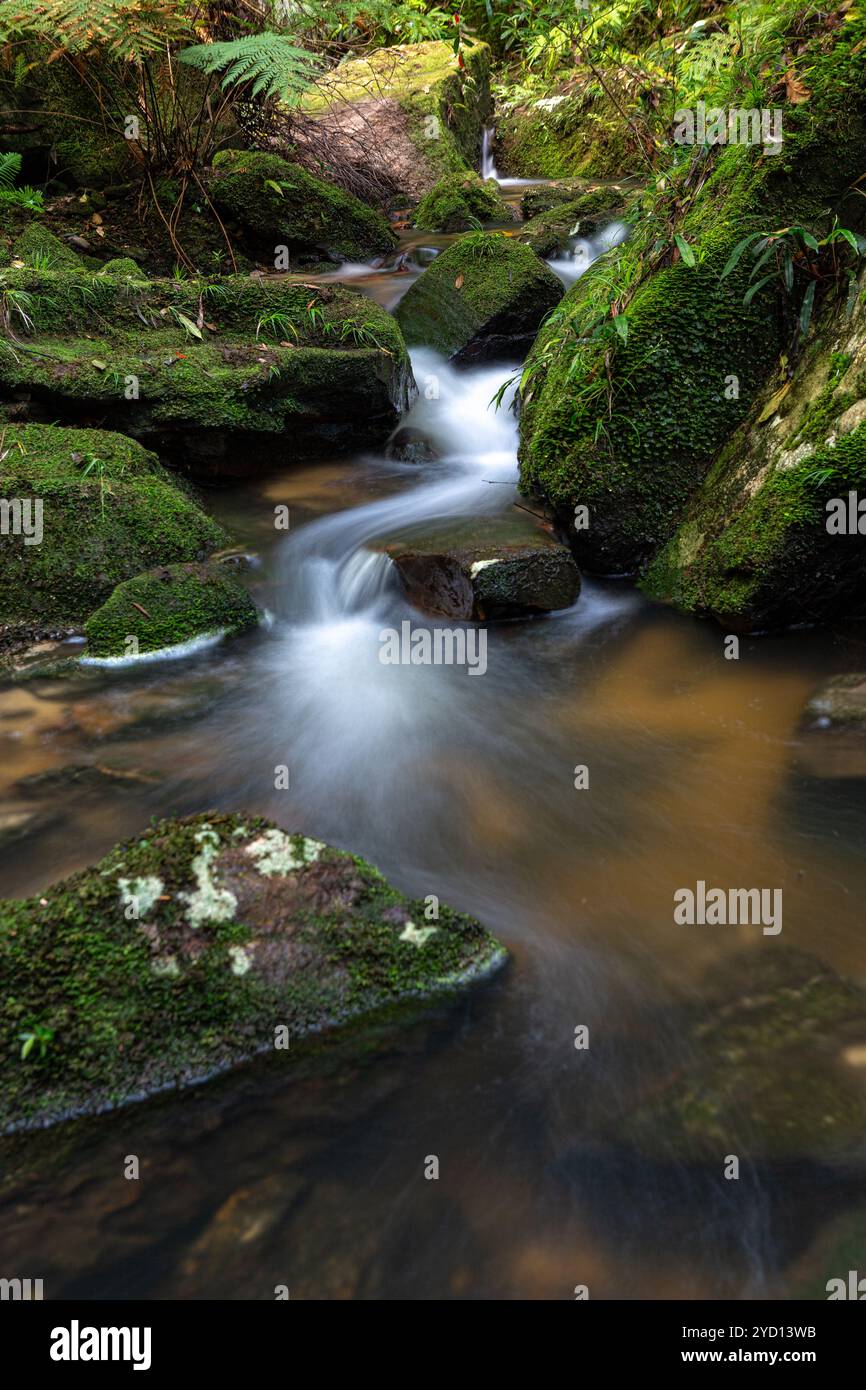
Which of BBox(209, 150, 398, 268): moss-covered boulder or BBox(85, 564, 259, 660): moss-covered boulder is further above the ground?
BBox(209, 150, 398, 268): moss-covered boulder

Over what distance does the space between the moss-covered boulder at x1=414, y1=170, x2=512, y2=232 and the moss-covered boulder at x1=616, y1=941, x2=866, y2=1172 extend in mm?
9830

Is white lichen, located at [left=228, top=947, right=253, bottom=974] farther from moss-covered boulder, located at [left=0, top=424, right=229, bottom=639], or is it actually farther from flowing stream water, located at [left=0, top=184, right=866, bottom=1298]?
moss-covered boulder, located at [left=0, top=424, right=229, bottom=639]

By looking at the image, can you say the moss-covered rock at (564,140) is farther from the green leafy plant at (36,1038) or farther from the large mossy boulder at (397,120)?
the green leafy plant at (36,1038)

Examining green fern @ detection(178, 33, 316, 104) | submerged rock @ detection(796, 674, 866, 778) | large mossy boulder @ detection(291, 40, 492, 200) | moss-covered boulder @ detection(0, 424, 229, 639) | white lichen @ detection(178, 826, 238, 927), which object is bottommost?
white lichen @ detection(178, 826, 238, 927)

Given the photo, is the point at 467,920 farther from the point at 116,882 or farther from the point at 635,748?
the point at 635,748

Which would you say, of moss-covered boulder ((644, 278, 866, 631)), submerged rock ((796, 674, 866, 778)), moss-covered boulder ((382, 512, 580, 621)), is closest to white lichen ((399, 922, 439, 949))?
submerged rock ((796, 674, 866, 778))

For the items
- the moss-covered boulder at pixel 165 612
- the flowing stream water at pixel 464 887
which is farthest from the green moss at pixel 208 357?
the moss-covered boulder at pixel 165 612

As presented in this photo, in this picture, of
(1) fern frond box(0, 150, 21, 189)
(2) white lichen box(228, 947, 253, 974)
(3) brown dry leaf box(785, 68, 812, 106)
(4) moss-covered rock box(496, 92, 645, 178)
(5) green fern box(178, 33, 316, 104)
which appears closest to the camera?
(2) white lichen box(228, 947, 253, 974)

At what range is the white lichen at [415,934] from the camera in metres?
2.58

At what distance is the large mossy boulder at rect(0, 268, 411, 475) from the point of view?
19.4 feet

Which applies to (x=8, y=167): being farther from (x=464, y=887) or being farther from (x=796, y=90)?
(x=464, y=887)

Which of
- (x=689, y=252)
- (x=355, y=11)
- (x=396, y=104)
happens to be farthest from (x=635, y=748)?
(x=396, y=104)

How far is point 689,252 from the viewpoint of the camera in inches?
183

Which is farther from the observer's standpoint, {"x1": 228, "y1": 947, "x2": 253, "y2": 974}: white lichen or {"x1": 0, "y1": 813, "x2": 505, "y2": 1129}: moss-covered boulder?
{"x1": 228, "y1": 947, "x2": 253, "y2": 974}: white lichen
